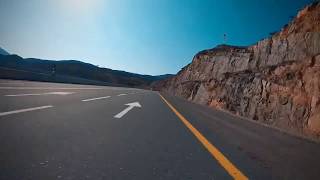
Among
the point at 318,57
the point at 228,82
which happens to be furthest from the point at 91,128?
the point at 228,82

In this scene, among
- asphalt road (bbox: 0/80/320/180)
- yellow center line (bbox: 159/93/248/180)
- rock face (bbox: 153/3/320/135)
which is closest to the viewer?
asphalt road (bbox: 0/80/320/180)

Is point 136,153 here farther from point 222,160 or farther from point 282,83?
point 282,83

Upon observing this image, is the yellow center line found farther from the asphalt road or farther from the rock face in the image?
the rock face

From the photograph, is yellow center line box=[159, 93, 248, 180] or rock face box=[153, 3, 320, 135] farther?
rock face box=[153, 3, 320, 135]

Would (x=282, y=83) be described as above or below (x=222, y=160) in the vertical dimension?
above

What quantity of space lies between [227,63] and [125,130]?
34742mm

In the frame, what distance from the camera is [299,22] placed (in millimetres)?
25531

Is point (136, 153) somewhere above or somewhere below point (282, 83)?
below

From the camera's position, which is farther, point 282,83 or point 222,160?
point 282,83

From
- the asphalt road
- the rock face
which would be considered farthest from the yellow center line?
the rock face

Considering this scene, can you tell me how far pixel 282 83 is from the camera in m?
15.9

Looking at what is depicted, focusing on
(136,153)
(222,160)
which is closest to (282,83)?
(222,160)

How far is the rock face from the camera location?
12.7m

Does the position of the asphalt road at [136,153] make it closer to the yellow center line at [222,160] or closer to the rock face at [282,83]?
the yellow center line at [222,160]
